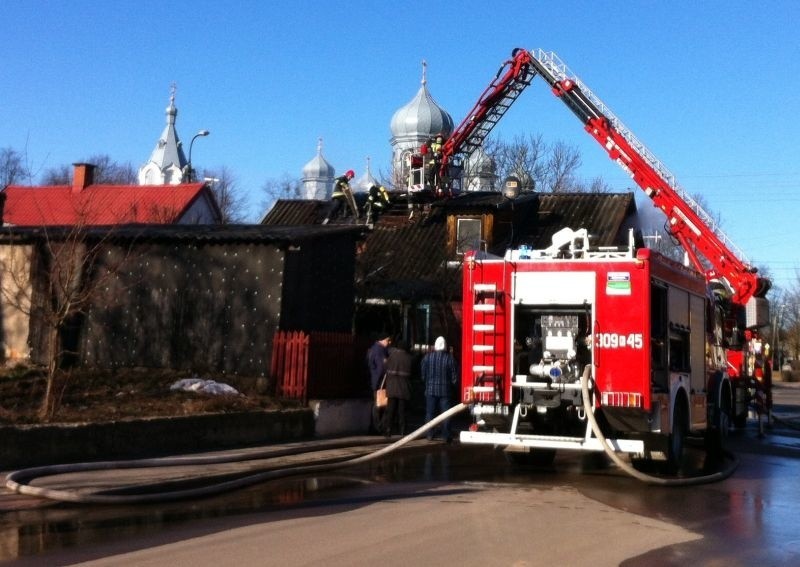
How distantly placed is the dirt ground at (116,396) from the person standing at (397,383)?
1.87m

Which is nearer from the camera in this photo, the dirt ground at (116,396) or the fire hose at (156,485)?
the fire hose at (156,485)

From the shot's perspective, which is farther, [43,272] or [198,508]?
[43,272]

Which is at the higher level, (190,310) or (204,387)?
(190,310)

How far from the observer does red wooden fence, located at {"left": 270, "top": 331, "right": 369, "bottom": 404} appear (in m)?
17.8

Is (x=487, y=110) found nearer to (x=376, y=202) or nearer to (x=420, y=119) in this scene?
(x=376, y=202)

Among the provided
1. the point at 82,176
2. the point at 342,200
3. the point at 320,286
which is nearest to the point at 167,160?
the point at 82,176

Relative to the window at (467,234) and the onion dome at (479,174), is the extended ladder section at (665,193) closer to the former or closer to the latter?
the window at (467,234)

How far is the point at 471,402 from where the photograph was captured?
13.2 meters

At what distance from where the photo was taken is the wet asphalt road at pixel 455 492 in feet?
27.1

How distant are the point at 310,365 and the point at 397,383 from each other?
5.39 ft

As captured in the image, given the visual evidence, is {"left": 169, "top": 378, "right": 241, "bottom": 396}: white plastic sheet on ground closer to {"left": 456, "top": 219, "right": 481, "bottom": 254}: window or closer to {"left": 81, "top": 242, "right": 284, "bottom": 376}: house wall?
{"left": 81, "top": 242, "right": 284, "bottom": 376}: house wall

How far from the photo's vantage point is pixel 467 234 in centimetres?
3362

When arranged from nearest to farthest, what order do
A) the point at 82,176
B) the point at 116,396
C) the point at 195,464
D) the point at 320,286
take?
the point at 195,464 < the point at 116,396 < the point at 320,286 < the point at 82,176

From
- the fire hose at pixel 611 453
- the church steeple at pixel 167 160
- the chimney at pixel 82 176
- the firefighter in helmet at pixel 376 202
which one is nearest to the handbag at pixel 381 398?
the fire hose at pixel 611 453
